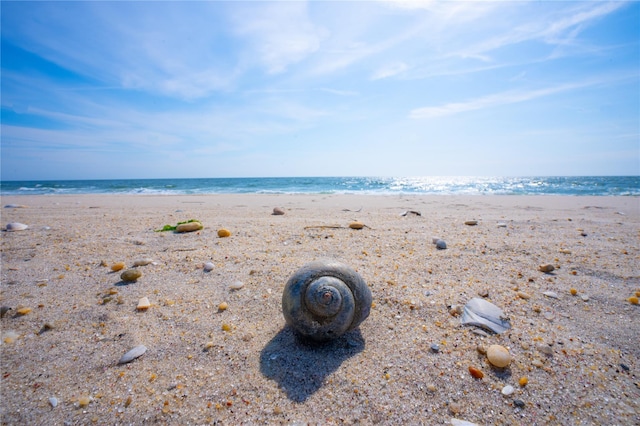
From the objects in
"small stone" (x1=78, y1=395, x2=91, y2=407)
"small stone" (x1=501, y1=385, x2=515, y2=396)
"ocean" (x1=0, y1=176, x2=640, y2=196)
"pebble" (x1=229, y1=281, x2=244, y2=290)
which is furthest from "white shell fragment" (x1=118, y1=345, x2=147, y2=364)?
"ocean" (x1=0, y1=176, x2=640, y2=196)

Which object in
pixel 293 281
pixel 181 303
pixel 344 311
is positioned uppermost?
pixel 293 281

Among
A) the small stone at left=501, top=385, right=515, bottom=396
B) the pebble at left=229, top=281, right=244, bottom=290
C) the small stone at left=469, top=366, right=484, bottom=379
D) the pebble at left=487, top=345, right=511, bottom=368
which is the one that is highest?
the pebble at left=229, top=281, right=244, bottom=290

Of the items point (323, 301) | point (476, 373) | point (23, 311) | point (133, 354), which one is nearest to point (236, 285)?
point (133, 354)

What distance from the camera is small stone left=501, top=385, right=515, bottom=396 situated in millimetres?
1771

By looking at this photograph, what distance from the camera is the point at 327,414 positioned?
168cm

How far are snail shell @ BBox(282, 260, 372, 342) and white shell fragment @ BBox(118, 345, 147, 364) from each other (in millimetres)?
1141

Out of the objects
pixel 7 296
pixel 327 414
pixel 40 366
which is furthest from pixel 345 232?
pixel 7 296

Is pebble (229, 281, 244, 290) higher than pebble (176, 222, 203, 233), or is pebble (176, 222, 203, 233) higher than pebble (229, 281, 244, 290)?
pebble (176, 222, 203, 233)

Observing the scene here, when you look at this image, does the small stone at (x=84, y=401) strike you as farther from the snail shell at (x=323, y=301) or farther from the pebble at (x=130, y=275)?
the pebble at (x=130, y=275)

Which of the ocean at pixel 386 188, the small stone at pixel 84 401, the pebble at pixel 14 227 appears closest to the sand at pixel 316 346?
the small stone at pixel 84 401

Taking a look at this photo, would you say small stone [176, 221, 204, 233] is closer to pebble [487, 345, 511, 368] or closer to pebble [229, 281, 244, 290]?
pebble [229, 281, 244, 290]

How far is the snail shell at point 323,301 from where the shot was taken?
197 cm

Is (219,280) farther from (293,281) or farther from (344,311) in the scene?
(344,311)

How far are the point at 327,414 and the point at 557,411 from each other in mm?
1354
